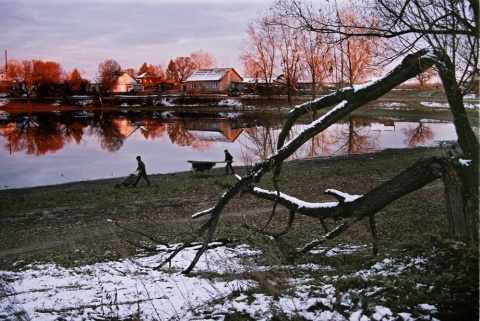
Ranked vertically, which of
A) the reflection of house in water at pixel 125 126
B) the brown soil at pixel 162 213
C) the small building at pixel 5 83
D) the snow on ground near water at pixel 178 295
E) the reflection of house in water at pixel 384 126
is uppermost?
the small building at pixel 5 83

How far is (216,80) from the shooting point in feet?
339

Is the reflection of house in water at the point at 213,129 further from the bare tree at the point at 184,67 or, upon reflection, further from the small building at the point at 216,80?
the bare tree at the point at 184,67

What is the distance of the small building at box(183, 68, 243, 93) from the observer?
10381cm

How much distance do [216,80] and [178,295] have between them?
99.5 m

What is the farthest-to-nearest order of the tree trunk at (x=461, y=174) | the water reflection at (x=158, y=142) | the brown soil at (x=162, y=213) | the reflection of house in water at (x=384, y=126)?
the reflection of house in water at (x=384, y=126) → the water reflection at (x=158, y=142) → the brown soil at (x=162, y=213) → the tree trunk at (x=461, y=174)

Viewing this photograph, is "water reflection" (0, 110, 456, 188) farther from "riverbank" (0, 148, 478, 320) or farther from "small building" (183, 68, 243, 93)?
"small building" (183, 68, 243, 93)

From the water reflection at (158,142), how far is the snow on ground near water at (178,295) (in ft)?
44.5

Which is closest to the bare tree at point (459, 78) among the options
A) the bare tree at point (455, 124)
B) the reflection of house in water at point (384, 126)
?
the bare tree at point (455, 124)

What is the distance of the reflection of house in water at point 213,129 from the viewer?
137 ft

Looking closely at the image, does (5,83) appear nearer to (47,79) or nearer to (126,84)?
(47,79)

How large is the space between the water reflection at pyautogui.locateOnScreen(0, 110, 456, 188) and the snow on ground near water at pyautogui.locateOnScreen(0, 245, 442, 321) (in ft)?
44.5

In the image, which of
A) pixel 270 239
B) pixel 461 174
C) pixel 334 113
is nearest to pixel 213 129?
pixel 270 239

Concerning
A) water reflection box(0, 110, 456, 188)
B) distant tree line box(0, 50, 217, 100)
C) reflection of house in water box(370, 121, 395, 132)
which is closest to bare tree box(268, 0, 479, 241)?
water reflection box(0, 110, 456, 188)

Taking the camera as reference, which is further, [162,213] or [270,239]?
[162,213]
